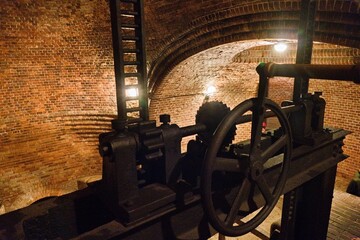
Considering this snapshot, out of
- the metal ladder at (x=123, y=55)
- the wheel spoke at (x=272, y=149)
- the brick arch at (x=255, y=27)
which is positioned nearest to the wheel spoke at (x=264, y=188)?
the wheel spoke at (x=272, y=149)

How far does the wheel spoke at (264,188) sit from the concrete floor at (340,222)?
7.51 feet

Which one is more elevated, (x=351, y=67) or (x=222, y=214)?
(x=351, y=67)

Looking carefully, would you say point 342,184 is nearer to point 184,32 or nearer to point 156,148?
point 184,32

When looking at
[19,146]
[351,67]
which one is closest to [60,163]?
[19,146]

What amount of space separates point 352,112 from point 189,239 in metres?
6.97

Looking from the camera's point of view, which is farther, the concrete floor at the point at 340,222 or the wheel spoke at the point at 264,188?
the concrete floor at the point at 340,222

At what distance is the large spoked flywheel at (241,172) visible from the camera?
1291 millimetres

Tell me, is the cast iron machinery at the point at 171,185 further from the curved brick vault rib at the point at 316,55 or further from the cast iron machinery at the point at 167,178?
the curved brick vault rib at the point at 316,55

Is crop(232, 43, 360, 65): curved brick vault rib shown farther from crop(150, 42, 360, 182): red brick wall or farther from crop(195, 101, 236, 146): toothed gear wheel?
crop(195, 101, 236, 146): toothed gear wheel

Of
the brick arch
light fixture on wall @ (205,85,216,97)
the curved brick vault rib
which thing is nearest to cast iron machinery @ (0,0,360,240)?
the brick arch

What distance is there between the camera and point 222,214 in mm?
1694

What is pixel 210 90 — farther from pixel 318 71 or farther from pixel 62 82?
pixel 318 71

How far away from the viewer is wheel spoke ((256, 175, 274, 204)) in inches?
62.7

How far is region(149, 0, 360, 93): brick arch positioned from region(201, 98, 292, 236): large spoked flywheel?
2.80 metres
